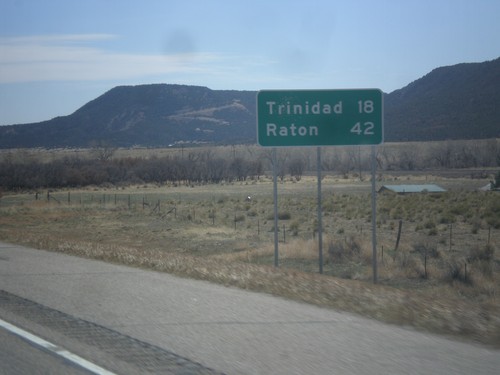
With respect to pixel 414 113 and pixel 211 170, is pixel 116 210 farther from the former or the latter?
pixel 414 113

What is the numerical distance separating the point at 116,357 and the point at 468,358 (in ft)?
12.5

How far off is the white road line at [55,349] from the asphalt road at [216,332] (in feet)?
0.40

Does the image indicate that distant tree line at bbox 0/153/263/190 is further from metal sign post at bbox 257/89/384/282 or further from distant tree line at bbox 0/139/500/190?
metal sign post at bbox 257/89/384/282

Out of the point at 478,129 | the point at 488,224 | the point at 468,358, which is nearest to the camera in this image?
the point at 468,358

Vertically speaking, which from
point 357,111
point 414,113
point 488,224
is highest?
point 414,113

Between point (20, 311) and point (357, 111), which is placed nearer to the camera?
point (20, 311)

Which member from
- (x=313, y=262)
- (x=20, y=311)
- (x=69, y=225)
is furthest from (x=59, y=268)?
(x=69, y=225)

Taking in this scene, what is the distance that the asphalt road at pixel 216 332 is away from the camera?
7.38 m

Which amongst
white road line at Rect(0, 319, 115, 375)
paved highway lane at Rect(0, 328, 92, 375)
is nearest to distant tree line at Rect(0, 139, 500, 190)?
white road line at Rect(0, 319, 115, 375)

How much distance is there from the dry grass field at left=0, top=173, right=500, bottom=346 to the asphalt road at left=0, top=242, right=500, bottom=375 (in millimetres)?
641

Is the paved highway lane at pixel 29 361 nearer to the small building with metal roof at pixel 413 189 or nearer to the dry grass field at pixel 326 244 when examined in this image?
the dry grass field at pixel 326 244

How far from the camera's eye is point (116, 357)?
308 inches

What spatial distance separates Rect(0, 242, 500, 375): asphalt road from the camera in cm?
738

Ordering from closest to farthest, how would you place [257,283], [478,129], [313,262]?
[257,283]
[313,262]
[478,129]
